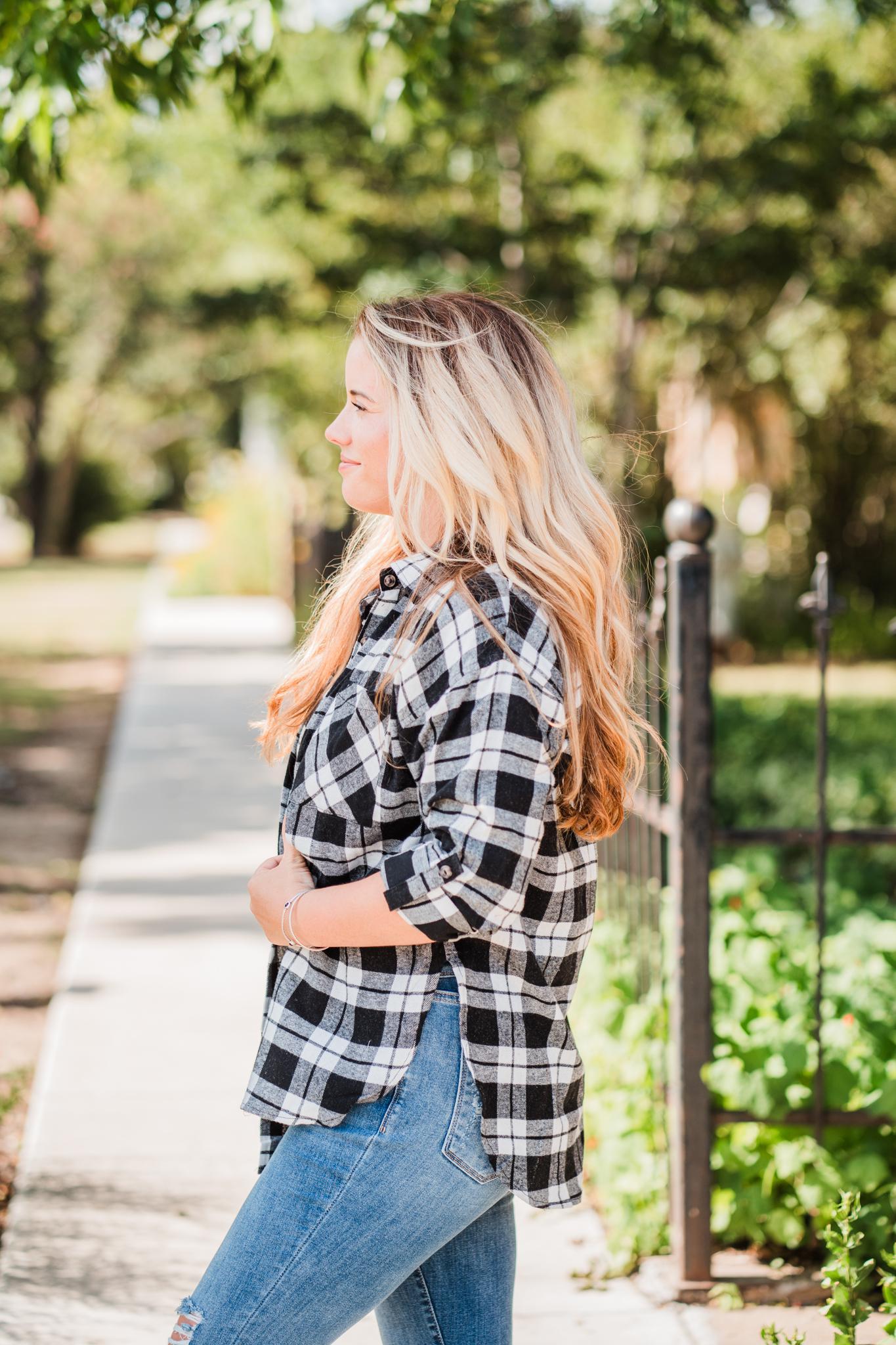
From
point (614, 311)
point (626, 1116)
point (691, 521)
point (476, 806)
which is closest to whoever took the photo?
point (476, 806)

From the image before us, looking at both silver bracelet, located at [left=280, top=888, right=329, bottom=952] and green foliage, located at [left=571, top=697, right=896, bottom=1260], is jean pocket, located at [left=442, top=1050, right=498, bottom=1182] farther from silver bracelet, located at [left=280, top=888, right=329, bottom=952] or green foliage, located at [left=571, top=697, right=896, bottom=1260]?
green foliage, located at [left=571, top=697, right=896, bottom=1260]

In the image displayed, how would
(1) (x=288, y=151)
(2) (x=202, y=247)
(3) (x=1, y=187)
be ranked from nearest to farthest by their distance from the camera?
(3) (x=1, y=187) → (1) (x=288, y=151) → (2) (x=202, y=247)

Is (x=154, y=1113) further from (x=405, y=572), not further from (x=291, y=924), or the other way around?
(x=405, y=572)

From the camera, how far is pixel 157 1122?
152 inches

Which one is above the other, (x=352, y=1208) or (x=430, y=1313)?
(x=352, y=1208)

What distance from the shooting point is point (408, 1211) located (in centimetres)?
162

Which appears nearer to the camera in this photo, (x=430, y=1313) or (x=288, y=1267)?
(x=288, y=1267)

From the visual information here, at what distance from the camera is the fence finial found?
9.21 ft

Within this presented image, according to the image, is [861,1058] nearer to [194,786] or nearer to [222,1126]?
[222,1126]

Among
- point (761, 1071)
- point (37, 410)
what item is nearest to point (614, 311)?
point (761, 1071)

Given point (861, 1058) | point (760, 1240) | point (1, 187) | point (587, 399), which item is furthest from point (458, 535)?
point (1, 187)

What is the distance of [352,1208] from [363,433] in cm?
91

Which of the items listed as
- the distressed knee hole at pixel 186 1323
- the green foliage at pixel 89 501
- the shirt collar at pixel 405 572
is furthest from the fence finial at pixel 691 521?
the green foliage at pixel 89 501

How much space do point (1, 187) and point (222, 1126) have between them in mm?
2992
